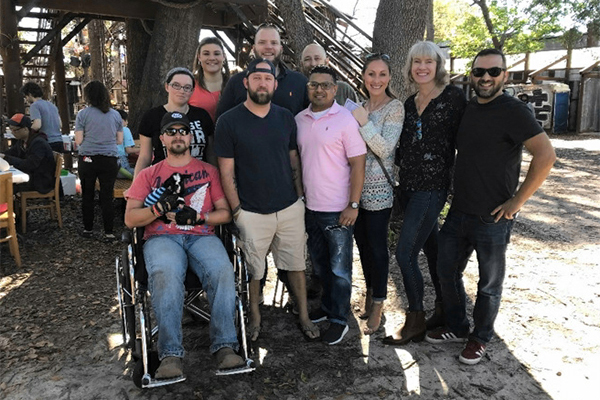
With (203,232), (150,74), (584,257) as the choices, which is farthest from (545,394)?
(150,74)

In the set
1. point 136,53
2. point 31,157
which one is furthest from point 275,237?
point 136,53

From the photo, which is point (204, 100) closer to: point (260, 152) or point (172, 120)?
point (172, 120)

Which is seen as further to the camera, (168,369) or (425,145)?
(425,145)

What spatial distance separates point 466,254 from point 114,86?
22.4 metres

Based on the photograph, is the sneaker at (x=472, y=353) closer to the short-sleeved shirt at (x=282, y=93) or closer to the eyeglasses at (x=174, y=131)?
the short-sleeved shirt at (x=282, y=93)

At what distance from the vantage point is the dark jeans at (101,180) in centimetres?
609

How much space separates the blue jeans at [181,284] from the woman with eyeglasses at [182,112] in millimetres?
676

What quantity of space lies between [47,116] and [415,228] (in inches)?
260

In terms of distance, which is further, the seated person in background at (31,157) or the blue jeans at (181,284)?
the seated person in background at (31,157)

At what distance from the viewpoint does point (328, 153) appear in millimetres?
3398

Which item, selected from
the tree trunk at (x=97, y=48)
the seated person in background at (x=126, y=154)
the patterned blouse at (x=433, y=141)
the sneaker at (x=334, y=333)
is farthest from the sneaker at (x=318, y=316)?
the tree trunk at (x=97, y=48)

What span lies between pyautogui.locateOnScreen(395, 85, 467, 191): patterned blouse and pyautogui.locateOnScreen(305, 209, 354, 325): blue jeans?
56 cm

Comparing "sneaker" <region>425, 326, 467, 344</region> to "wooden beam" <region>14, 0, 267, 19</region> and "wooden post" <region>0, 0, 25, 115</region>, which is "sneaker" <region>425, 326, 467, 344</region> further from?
"wooden post" <region>0, 0, 25, 115</region>

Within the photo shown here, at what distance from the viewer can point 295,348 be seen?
3627 millimetres
